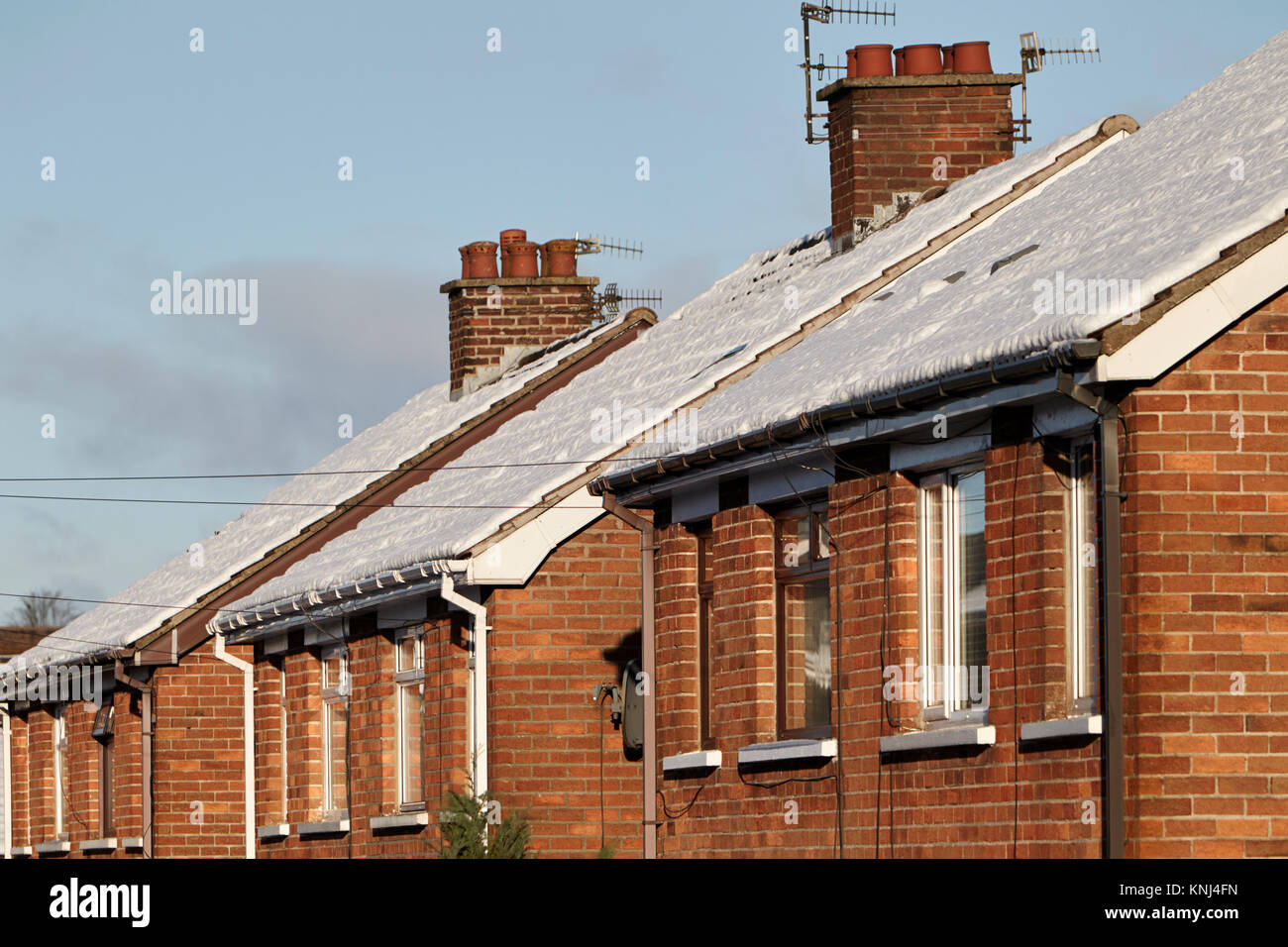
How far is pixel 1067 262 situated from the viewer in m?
14.2

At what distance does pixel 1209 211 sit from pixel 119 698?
19249mm

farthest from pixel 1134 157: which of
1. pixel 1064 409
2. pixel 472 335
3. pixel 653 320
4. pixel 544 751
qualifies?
pixel 472 335

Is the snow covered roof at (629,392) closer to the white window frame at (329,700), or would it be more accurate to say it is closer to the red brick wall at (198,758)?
the white window frame at (329,700)

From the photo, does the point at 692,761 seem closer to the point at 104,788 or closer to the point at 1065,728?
the point at 1065,728

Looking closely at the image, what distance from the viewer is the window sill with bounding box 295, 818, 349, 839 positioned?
76.6ft

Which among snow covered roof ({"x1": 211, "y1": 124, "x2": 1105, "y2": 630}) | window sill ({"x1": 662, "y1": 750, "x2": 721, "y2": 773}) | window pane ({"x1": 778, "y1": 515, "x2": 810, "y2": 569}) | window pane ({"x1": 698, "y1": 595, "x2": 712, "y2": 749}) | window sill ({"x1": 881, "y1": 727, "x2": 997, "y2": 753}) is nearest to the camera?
window sill ({"x1": 881, "y1": 727, "x2": 997, "y2": 753})

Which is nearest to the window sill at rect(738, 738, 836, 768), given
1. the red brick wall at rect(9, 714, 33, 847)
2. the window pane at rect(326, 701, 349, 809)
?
the window pane at rect(326, 701, 349, 809)

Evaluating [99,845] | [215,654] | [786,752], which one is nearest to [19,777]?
[99,845]

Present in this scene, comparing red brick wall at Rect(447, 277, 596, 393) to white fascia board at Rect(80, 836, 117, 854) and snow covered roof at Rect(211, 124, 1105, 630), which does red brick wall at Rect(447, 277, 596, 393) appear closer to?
snow covered roof at Rect(211, 124, 1105, 630)

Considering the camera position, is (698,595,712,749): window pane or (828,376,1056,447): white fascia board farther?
(698,595,712,749): window pane

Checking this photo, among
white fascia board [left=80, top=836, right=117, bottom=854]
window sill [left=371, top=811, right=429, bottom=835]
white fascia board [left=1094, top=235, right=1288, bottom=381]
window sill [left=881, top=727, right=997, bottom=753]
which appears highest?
white fascia board [left=1094, top=235, right=1288, bottom=381]

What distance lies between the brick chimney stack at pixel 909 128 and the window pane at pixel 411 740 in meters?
6.16

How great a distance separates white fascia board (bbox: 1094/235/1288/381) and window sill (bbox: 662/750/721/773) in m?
5.83
